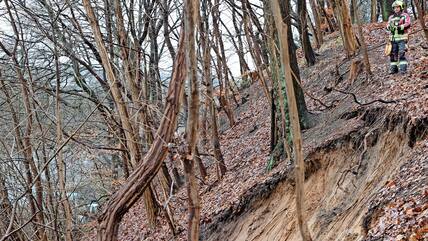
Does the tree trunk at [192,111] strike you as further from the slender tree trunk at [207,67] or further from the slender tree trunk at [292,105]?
the slender tree trunk at [207,67]

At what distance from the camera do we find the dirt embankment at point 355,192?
15.3 feet

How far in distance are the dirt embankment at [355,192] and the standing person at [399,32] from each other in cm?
175

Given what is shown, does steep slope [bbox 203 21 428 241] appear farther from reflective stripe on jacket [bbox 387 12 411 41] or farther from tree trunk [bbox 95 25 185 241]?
tree trunk [bbox 95 25 185 241]

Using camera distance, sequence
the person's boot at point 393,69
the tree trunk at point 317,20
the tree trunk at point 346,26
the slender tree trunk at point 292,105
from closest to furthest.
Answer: the slender tree trunk at point 292,105 < the person's boot at point 393,69 < the tree trunk at point 346,26 < the tree trunk at point 317,20

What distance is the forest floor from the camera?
16.2 feet

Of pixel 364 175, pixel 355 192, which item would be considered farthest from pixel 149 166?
pixel 364 175

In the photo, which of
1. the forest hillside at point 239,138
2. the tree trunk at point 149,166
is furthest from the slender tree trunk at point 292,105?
the tree trunk at point 149,166

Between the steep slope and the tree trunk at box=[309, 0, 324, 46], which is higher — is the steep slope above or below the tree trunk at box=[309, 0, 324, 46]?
below

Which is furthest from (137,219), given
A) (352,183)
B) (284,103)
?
(352,183)

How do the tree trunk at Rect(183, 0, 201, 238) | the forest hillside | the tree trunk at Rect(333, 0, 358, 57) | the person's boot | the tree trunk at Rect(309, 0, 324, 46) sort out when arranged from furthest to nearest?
the tree trunk at Rect(309, 0, 324, 46), the tree trunk at Rect(333, 0, 358, 57), the person's boot, the forest hillside, the tree trunk at Rect(183, 0, 201, 238)

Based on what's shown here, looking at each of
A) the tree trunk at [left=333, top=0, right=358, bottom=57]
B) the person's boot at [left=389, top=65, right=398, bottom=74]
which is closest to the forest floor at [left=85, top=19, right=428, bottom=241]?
the person's boot at [left=389, top=65, right=398, bottom=74]

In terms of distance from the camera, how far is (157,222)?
1038cm

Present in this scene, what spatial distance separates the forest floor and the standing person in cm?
38

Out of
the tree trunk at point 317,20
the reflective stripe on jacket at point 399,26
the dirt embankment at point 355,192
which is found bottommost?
the dirt embankment at point 355,192
